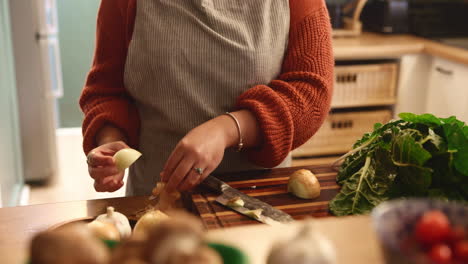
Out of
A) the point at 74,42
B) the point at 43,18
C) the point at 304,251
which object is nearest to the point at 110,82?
the point at 304,251

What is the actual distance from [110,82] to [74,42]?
87.7 inches

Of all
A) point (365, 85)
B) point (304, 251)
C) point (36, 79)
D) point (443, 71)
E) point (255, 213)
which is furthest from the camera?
point (36, 79)

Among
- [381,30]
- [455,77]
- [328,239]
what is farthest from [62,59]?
[328,239]

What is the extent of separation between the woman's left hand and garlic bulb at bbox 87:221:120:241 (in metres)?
0.18

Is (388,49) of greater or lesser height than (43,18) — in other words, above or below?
below

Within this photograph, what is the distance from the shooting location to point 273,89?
1.18m

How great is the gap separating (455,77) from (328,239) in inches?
83.0

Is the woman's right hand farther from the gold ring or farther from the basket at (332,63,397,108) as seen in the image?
the basket at (332,63,397,108)

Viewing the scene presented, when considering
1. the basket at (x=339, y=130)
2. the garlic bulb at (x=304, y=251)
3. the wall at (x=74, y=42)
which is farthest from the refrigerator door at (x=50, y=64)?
the garlic bulb at (x=304, y=251)

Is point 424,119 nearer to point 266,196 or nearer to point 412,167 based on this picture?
point 412,167

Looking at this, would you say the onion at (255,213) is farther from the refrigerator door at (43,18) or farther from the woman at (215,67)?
the refrigerator door at (43,18)

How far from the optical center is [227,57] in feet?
3.90

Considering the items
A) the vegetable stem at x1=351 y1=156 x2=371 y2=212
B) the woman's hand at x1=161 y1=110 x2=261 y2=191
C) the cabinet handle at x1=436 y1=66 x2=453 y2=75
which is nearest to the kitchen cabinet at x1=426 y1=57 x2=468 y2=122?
the cabinet handle at x1=436 y1=66 x2=453 y2=75

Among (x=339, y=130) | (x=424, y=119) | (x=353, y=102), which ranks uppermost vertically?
(x=424, y=119)
